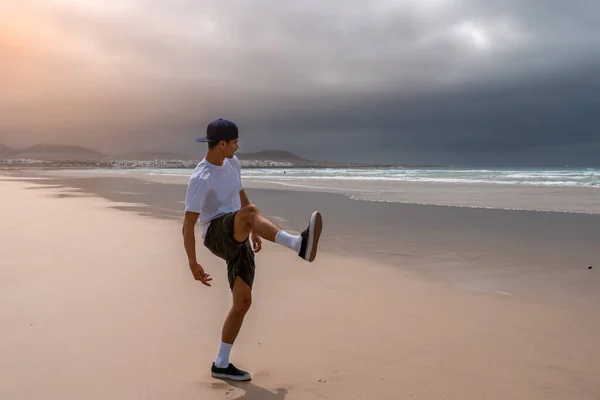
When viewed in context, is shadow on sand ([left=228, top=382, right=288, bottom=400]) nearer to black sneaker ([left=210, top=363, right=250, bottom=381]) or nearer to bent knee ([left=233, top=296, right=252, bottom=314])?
black sneaker ([left=210, top=363, right=250, bottom=381])

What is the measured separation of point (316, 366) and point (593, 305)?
3.15 m

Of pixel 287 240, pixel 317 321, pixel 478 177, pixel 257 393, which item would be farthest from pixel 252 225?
pixel 478 177

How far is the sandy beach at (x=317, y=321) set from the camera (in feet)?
10.7

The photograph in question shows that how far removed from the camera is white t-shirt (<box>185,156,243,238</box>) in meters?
3.27

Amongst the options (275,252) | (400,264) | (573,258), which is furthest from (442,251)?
(275,252)

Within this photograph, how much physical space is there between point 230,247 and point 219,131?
81 cm

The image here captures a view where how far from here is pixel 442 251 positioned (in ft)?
25.2

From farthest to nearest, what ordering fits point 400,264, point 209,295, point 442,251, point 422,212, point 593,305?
point 422,212 → point 442,251 → point 400,264 → point 209,295 → point 593,305

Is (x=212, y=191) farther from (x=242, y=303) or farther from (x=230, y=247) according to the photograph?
(x=242, y=303)

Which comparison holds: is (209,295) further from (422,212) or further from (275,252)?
(422,212)

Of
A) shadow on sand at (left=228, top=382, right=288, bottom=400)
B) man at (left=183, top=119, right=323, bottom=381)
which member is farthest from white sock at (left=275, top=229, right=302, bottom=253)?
shadow on sand at (left=228, top=382, right=288, bottom=400)

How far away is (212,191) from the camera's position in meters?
3.35

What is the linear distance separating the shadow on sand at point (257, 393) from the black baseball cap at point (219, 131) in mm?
1694

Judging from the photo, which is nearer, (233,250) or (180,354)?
(233,250)
